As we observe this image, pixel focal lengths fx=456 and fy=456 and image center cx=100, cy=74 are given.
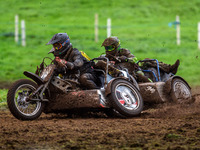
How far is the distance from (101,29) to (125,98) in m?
23.6

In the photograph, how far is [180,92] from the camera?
1039cm

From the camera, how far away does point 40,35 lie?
98.7 ft

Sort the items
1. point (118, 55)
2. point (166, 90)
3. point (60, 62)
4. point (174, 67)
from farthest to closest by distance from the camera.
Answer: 1. point (174, 67)
2. point (118, 55)
3. point (166, 90)
4. point (60, 62)

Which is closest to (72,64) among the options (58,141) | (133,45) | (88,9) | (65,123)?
(65,123)

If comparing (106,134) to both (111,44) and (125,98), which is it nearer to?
(125,98)

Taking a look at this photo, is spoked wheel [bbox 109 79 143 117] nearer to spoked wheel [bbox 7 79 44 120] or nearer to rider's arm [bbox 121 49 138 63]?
rider's arm [bbox 121 49 138 63]

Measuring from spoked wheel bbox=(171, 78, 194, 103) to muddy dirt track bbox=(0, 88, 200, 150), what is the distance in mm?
1489

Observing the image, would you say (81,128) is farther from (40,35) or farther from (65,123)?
(40,35)

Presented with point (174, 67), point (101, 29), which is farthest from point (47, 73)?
point (101, 29)

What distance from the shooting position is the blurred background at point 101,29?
76.4ft

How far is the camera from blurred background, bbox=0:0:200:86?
2329cm

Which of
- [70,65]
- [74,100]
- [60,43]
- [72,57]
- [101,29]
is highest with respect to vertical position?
[101,29]

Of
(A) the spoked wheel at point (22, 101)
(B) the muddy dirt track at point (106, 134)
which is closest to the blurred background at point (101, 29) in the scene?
(A) the spoked wheel at point (22, 101)

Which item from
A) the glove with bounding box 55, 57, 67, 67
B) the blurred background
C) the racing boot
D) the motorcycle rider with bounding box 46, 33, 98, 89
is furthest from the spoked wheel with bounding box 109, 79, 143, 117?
the blurred background
